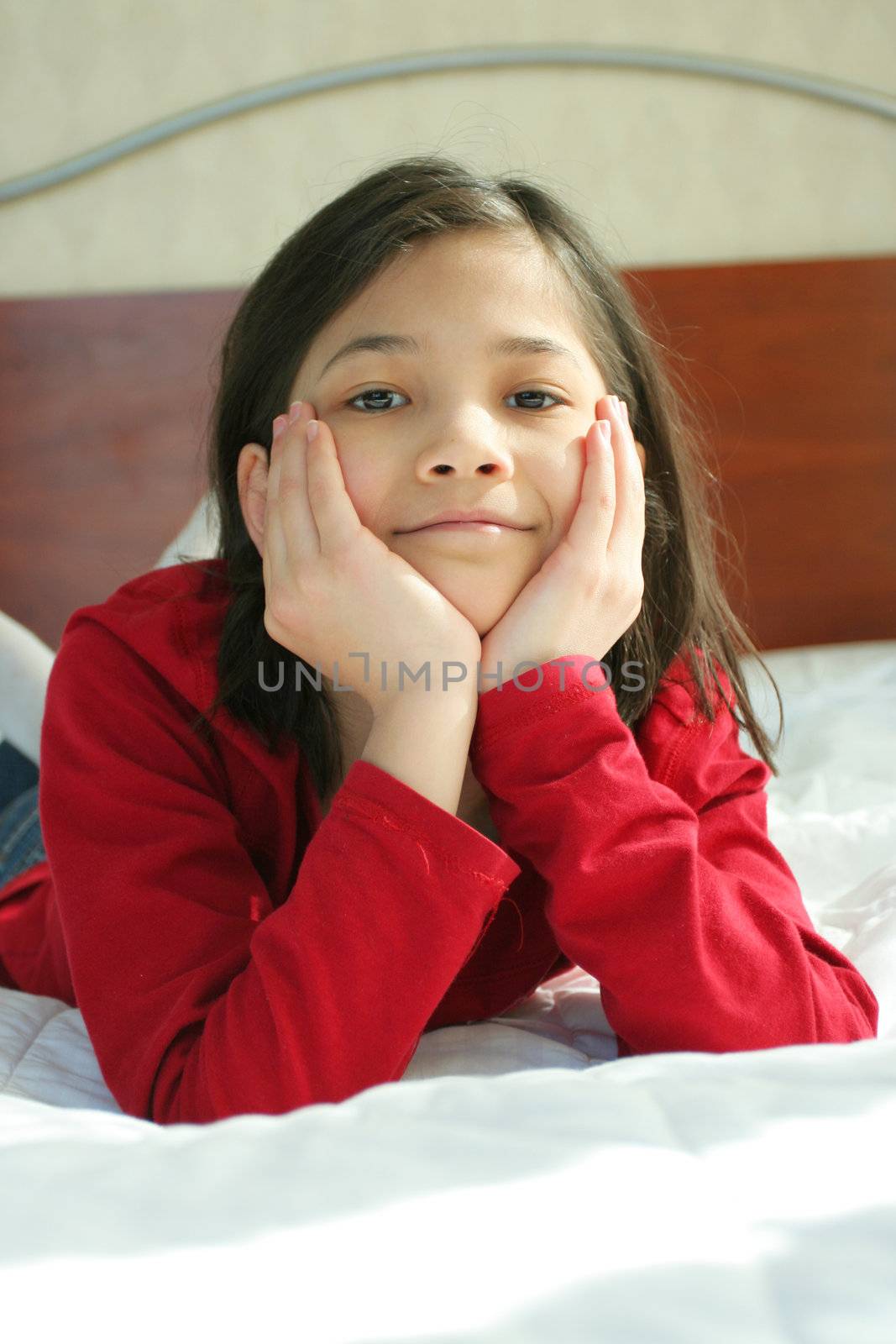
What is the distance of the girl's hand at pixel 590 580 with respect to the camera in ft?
2.49

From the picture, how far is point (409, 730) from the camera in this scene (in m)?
0.70

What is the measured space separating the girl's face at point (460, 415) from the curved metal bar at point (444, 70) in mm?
1199

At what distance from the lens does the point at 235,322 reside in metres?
0.99

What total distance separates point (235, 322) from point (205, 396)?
92cm

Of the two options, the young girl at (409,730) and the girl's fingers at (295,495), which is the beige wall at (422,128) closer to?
the young girl at (409,730)

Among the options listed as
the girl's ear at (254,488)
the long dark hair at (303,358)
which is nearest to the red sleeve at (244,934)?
the long dark hair at (303,358)

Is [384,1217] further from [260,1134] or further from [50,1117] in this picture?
[50,1117]

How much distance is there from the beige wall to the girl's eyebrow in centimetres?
109

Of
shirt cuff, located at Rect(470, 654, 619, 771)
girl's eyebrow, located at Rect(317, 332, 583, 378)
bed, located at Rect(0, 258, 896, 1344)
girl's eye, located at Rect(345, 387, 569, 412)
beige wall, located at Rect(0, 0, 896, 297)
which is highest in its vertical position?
beige wall, located at Rect(0, 0, 896, 297)

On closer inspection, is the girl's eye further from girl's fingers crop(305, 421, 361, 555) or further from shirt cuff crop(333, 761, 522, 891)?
shirt cuff crop(333, 761, 522, 891)

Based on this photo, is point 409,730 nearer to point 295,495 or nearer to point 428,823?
point 428,823

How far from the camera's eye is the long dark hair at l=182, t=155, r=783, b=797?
2.79 feet

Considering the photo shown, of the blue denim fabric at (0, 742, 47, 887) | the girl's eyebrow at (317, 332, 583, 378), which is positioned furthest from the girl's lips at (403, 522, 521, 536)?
the blue denim fabric at (0, 742, 47, 887)

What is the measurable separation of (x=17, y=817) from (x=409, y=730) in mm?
707
